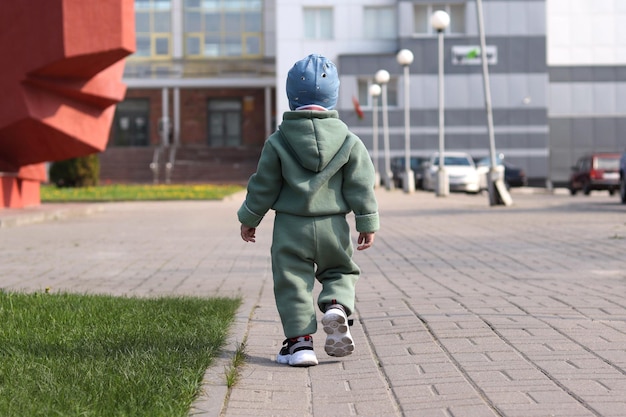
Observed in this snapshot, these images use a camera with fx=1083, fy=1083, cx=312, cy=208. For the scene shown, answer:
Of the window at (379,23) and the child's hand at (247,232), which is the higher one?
the window at (379,23)

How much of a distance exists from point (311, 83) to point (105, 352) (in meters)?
1.71

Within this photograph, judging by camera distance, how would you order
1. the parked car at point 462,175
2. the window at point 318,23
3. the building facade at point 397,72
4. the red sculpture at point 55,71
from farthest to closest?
the window at point 318,23
the building facade at point 397,72
the parked car at point 462,175
the red sculpture at point 55,71

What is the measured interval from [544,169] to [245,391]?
5093 cm

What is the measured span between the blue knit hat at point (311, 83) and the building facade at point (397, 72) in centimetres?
4585

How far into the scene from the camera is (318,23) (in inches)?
2130

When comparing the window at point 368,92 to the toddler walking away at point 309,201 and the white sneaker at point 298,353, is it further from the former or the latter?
the white sneaker at point 298,353

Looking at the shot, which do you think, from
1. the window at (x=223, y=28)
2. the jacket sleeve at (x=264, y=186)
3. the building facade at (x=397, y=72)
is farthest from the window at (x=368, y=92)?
the jacket sleeve at (x=264, y=186)

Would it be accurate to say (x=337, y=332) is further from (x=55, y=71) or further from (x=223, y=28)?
(x=223, y=28)

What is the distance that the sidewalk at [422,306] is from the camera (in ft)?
15.2

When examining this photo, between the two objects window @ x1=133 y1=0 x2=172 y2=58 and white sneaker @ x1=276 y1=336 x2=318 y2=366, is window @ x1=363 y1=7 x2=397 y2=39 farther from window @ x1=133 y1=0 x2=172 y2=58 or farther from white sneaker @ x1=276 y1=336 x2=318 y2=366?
white sneaker @ x1=276 y1=336 x2=318 y2=366

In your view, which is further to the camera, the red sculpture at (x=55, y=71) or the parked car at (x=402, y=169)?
the parked car at (x=402, y=169)

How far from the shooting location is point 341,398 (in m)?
4.73

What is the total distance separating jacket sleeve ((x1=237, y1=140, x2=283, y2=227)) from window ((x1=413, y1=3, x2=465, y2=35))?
Answer: 161 feet

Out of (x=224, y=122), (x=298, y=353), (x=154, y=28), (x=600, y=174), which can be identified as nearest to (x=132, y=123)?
(x=224, y=122)
